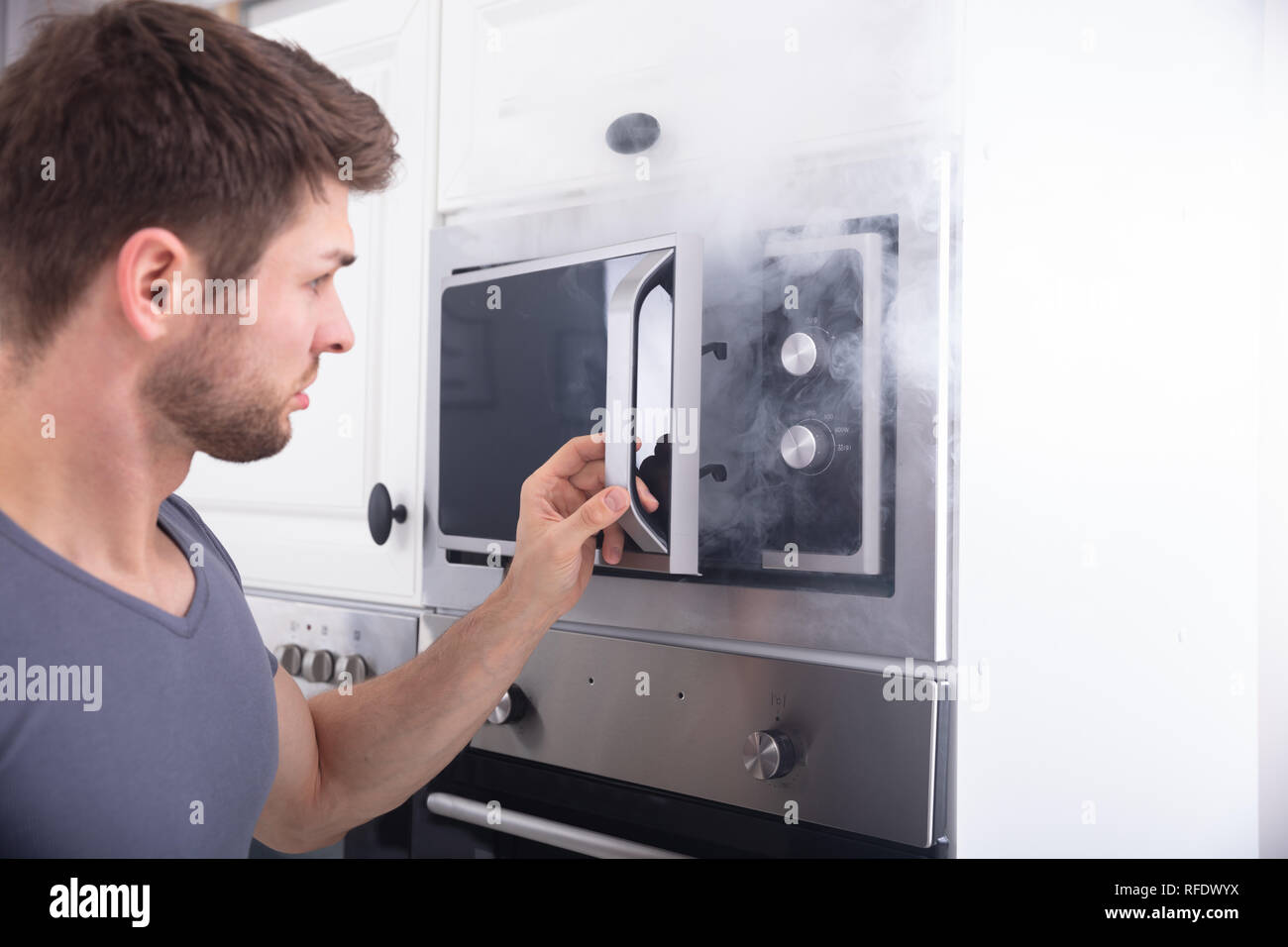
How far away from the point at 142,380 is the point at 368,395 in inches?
18.9

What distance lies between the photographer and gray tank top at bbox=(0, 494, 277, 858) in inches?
27.9

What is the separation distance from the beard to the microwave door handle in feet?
0.98

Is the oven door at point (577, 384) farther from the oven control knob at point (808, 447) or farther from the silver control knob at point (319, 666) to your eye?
the silver control knob at point (319, 666)

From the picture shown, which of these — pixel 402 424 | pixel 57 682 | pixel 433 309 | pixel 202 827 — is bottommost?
pixel 202 827

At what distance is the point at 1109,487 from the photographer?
39.5 inches

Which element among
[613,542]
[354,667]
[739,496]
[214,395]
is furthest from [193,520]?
[739,496]

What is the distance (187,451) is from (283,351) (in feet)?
0.41

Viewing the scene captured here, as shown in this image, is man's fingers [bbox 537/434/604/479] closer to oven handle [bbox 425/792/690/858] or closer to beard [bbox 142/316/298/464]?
beard [bbox 142/316/298/464]

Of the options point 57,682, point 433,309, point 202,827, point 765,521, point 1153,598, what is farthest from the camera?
point 433,309

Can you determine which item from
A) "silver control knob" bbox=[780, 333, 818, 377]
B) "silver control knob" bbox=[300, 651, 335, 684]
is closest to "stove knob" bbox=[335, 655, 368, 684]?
"silver control knob" bbox=[300, 651, 335, 684]

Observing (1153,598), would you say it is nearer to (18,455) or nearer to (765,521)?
(765,521)

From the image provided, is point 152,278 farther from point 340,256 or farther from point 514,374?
point 514,374

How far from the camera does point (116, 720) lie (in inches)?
29.9
